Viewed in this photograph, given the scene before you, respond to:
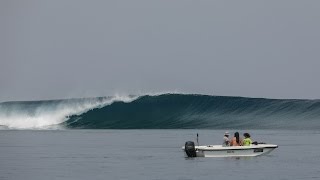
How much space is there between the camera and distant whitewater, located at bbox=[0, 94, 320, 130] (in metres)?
80.2

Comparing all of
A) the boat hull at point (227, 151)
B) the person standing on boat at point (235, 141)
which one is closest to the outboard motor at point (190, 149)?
the boat hull at point (227, 151)

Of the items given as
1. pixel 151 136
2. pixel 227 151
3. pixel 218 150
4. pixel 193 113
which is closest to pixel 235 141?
pixel 227 151

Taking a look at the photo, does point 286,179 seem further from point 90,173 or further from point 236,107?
point 236,107

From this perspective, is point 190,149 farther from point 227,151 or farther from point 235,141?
point 235,141

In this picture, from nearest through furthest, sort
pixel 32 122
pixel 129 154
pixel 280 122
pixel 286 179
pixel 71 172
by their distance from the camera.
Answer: pixel 286 179
pixel 71 172
pixel 129 154
pixel 280 122
pixel 32 122

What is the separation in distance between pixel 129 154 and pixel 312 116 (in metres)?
43.5

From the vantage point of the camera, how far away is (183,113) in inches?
3260

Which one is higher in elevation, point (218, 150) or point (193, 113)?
point (193, 113)

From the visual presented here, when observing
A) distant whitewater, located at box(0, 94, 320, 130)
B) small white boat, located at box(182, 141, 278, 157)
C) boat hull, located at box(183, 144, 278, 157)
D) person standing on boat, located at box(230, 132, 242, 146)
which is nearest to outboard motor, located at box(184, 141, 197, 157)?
small white boat, located at box(182, 141, 278, 157)

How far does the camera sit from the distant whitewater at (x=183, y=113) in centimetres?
8019

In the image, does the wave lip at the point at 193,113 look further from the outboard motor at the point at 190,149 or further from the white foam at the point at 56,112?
the outboard motor at the point at 190,149

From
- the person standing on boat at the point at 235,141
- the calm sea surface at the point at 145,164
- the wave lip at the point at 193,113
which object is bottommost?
the calm sea surface at the point at 145,164

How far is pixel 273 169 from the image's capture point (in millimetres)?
31141

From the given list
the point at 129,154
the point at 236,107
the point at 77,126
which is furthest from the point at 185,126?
the point at 129,154
